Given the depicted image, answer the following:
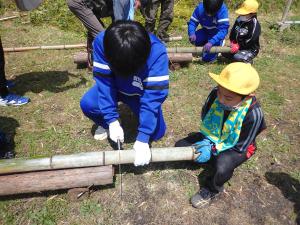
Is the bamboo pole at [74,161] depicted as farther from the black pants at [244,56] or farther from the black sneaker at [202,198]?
the black pants at [244,56]

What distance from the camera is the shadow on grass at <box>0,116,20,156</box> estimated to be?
153 inches

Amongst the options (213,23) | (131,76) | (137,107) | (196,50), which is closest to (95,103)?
(137,107)

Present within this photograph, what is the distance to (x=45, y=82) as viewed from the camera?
5324 mm

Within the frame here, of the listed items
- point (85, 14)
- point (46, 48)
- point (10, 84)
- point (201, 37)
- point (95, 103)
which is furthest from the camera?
point (201, 37)

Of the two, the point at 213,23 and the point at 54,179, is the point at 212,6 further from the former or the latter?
the point at 54,179

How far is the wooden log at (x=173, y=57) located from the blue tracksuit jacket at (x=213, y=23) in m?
0.68

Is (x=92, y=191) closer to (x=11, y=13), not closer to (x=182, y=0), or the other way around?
(x=11, y=13)

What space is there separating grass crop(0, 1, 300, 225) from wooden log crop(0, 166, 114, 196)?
220 mm

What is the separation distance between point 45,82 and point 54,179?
2.68 m

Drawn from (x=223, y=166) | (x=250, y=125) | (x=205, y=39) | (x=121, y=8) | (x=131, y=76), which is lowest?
(x=223, y=166)

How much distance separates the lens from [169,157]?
3.35 m

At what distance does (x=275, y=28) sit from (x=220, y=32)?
2.76 metres

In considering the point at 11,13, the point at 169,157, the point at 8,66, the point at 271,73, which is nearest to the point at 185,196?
the point at 169,157

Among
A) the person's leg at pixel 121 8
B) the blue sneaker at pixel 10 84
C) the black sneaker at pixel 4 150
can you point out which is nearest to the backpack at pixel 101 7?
the person's leg at pixel 121 8
